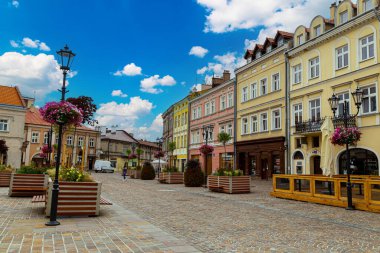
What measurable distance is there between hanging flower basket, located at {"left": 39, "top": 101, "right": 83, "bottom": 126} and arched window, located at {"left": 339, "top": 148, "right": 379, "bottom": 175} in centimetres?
1747

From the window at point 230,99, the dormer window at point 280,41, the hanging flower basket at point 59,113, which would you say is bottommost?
the hanging flower basket at point 59,113

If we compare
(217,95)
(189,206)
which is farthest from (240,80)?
(189,206)

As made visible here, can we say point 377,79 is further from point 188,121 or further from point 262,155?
point 188,121

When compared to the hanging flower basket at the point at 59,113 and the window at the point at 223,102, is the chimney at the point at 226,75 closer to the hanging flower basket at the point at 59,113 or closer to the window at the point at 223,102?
the window at the point at 223,102

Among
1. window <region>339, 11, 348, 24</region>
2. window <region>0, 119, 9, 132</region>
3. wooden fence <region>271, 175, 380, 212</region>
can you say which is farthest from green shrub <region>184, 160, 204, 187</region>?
window <region>0, 119, 9, 132</region>

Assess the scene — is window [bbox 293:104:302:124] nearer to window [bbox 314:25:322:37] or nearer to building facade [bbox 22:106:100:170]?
window [bbox 314:25:322:37]

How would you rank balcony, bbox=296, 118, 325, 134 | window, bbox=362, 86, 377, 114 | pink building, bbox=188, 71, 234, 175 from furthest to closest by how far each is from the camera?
pink building, bbox=188, 71, 234, 175 → balcony, bbox=296, 118, 325, 134 → window, bbox=362, 86, 377, 114

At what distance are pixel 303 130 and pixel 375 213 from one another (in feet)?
46.2

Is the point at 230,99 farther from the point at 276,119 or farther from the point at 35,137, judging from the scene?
the point at 35,137

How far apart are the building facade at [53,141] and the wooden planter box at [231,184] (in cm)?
3371

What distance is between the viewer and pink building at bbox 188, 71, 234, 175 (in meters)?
35.8

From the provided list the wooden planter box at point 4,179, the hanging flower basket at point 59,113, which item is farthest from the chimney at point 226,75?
the hanging flower basket at point 59,113

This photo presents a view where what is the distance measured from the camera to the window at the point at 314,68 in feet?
81.4

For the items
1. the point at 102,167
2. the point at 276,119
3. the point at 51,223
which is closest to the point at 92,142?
the point at 102,167
